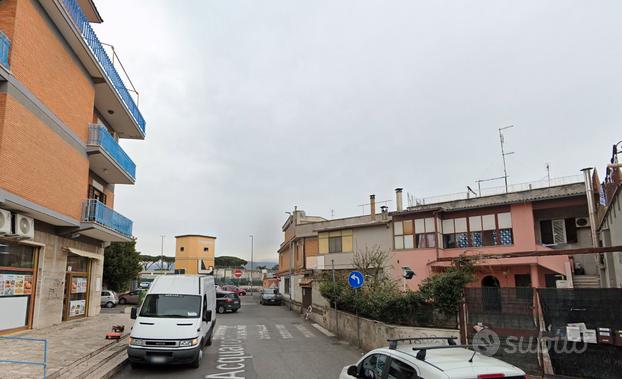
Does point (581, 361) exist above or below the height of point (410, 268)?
below

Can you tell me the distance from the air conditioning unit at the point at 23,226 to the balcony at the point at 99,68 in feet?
23.8

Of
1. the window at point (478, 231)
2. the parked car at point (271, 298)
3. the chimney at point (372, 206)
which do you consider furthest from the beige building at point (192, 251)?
the window at point (478, 231)

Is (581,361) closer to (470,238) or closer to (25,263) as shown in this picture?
(25,263)

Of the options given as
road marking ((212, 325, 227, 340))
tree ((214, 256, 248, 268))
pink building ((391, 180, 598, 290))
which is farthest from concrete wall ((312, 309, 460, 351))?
tree ((214, 256, 248, 268))

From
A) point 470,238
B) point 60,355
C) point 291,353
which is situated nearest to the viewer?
point 60,355

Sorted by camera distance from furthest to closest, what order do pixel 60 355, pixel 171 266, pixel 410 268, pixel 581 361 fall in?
pixel 171 266, pixel 410 268, pixel 60 355, pixel 581 361

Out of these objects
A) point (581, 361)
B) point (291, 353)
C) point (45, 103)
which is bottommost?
point (291, 353)

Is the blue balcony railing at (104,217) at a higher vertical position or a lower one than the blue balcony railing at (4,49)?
lower

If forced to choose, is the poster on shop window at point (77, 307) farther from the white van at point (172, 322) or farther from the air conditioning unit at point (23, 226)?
the white van at point (172, 322)

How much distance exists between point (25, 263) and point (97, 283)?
28.2 feet

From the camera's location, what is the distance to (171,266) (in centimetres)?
8588

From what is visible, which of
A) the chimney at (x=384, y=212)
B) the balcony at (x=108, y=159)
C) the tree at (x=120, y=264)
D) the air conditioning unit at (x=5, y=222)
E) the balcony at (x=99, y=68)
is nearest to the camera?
the air conditioning unit at (x=5, y=222)

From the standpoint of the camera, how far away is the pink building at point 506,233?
24211 millimetres

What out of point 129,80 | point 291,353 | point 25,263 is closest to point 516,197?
point 291,353
